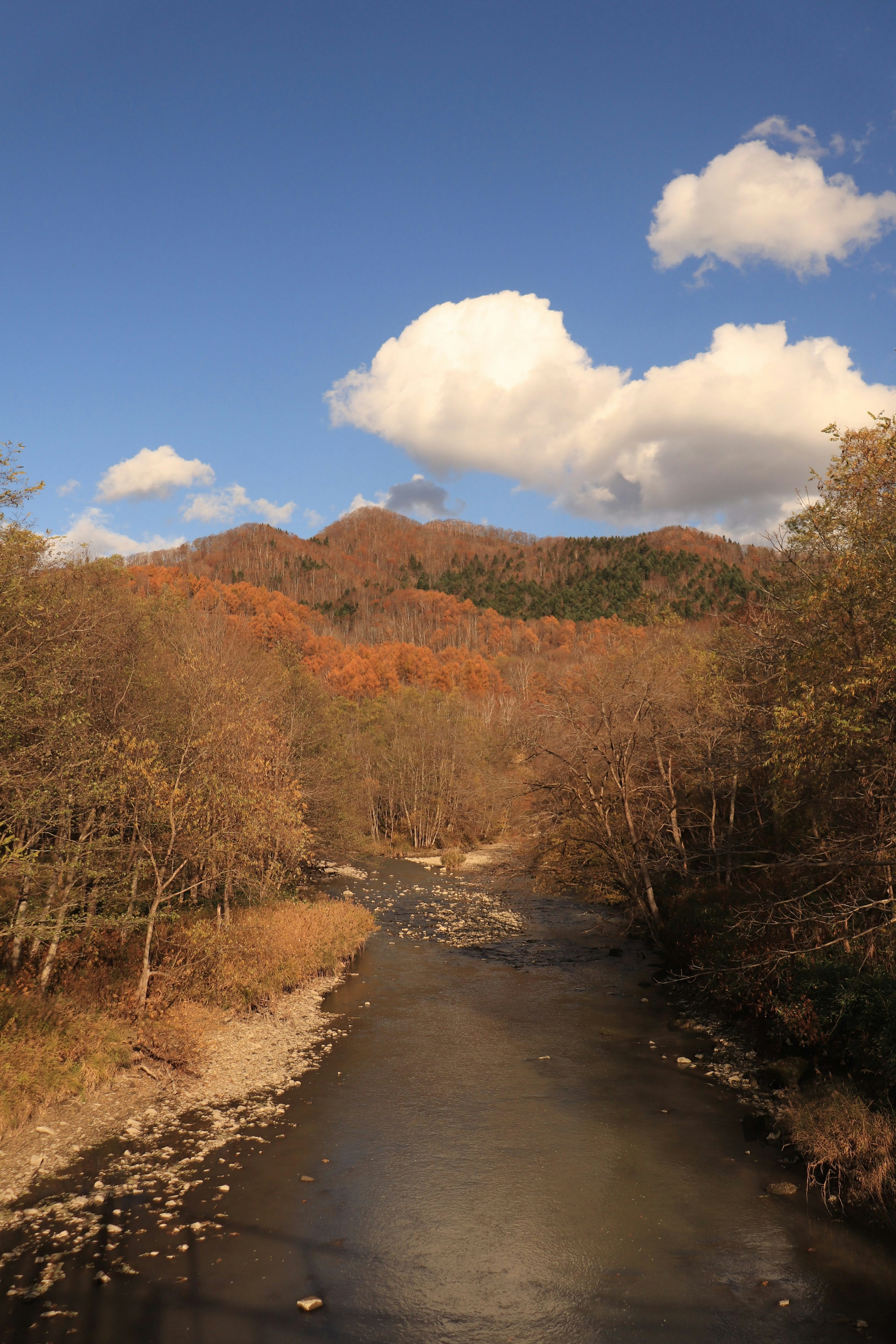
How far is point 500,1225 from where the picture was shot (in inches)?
485

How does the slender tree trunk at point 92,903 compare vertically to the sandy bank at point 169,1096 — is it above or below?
above

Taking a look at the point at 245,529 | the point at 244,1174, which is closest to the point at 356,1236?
the point at 244,1174

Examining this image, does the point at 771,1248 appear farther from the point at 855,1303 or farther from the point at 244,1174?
the point at 244,1174

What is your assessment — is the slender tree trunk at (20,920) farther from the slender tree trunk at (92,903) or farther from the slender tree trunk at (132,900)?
the slender tree trunk at (132,900)

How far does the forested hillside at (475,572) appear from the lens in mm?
138750

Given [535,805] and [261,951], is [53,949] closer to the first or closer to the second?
[261,951]

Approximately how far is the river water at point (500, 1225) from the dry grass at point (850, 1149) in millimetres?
579

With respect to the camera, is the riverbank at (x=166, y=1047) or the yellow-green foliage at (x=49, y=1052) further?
the yellow-green foliage at (x=49, y=1052)

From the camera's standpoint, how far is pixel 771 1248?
1170 cm

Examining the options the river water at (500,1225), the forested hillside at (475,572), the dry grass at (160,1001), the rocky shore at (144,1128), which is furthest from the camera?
the forested hillside at (475,572)

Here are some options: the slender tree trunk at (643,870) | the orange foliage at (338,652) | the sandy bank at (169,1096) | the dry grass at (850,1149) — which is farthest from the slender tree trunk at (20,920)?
the orange foliage at (338,652)

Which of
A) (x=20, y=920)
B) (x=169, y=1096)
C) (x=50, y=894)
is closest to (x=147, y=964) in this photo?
(x=50, y=894)

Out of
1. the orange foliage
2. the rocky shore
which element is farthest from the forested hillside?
the rocky shore

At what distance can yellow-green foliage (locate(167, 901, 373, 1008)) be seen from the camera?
22.0m
